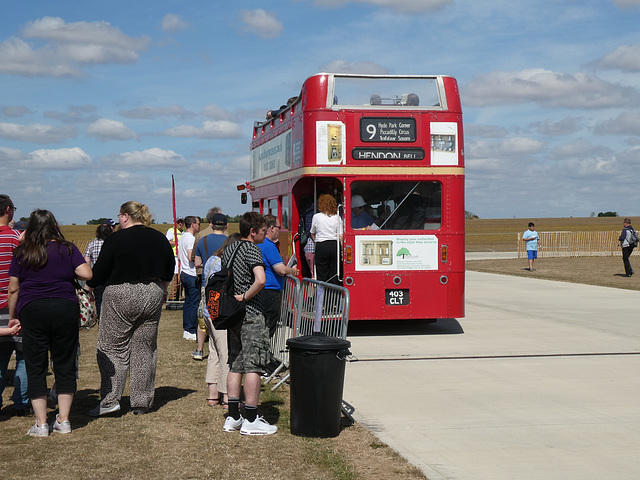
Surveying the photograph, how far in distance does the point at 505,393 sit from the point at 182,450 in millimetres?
3566

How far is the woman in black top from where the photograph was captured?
22.9ft

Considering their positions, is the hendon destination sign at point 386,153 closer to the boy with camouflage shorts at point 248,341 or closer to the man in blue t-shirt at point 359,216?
the man in blue t-shirt at point 359,216

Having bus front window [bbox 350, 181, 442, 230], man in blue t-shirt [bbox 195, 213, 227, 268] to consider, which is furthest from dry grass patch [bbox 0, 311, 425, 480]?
bus front window [bbox 350, 181, 442, 230]

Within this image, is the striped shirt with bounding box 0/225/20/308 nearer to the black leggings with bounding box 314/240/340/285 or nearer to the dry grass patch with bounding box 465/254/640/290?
the black leggings with bounding box 314/240/340/285

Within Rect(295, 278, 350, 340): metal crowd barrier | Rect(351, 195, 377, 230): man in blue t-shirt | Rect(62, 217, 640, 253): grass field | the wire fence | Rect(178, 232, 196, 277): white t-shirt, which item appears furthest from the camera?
Rect(62, 217, 640, 253): grass field

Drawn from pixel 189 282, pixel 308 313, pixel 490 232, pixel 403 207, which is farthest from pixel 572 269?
pixel 490 232

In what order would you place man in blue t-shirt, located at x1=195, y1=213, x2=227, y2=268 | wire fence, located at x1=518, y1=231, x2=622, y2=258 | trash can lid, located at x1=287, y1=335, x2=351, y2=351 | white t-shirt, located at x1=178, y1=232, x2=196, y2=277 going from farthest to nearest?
wire fence, located at x1=518, y1=231, x2=622, y2=258
white t-shirt, located at x1=178, y1=232, x2=196, y2=277
man in blue t-shirt, located at x1=195, y1=213, x2=227, y2=268
trash can lid, located at x1=287, y1=335, x2=351, y2=351

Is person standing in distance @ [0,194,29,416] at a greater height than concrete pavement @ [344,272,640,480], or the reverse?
person standing in distance @ [0,194,29,416]

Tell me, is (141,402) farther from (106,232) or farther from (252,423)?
(106,232)

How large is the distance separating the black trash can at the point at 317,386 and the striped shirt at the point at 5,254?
250cm

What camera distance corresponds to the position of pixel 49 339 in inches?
258

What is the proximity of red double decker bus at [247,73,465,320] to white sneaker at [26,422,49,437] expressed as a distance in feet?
Answer: 20.7

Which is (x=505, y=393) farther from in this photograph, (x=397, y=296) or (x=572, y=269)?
(x=572, y=269)

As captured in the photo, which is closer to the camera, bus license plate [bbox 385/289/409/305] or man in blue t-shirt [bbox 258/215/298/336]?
man in blue t-shirt [bbox 258/215/298/336]
